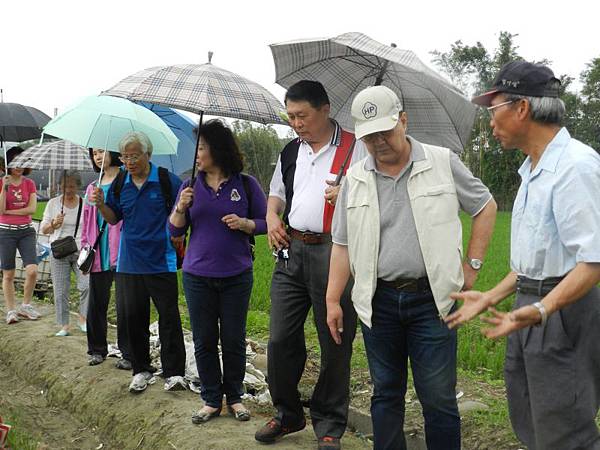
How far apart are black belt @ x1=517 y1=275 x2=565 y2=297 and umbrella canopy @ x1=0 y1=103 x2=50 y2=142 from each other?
7374mm

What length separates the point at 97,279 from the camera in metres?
6.14

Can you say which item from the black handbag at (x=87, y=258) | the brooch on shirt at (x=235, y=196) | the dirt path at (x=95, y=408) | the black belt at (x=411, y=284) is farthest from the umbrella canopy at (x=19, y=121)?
the black belt at (x=411, y=284)

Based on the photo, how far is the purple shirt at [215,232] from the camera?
4582 millimetres

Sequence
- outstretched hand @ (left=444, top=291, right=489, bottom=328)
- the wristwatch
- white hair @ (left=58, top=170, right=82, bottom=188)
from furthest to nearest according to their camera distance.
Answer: white hair @ (left=58, top=170, right=82, bottom=188) < the wristwatch < outstretched hand @ (left=444, top=291, right=489, bottom=328)

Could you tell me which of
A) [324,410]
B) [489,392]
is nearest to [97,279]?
[324,410]

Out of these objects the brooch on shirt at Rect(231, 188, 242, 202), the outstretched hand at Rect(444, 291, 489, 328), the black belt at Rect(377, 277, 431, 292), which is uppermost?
the brooch on shirt at Rect(231, 188, 242, 202)

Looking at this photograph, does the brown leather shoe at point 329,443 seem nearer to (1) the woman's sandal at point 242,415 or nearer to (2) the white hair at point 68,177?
(1) the woman's sandal at point 242,415

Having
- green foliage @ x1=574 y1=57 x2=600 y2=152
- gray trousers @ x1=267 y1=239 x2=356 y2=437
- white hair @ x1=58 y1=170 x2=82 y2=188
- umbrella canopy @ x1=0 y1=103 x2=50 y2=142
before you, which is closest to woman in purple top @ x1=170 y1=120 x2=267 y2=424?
gray trousers @ x1=267 y1=239 x2=356 y2=437

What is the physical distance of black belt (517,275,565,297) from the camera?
2.66 metres

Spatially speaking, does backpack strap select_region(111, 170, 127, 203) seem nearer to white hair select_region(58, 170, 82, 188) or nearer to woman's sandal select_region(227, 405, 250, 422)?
woman's sandal select_region(227, 405, 250, 422)

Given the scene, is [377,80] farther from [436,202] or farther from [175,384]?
[175,384]

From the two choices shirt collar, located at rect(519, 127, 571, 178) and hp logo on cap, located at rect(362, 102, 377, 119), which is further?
hp logo on cap, located at rect(362, 102, 377, 119)

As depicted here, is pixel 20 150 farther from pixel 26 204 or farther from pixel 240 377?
pixel 240 377

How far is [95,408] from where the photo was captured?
5.59 metres
